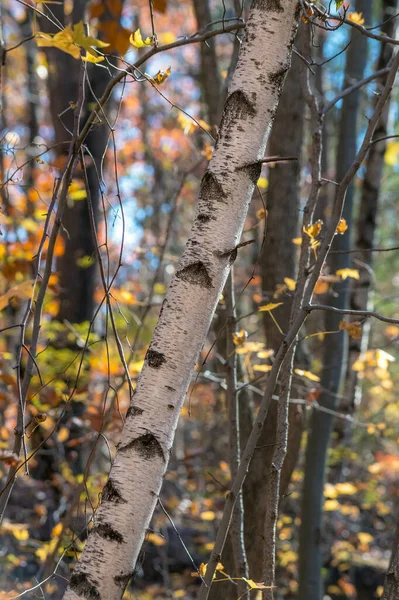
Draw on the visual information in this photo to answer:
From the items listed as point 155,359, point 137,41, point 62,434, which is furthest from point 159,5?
point 62,434

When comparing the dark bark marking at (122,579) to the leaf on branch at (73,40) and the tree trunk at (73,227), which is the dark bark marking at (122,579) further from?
the tree trunk at (73,227)

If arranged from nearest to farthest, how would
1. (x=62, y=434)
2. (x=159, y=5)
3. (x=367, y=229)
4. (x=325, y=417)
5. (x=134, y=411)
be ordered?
(x=134, y=411) < (x=159, y=5) < (x=325, y=417) < (x=62, y=434) < (x=367, y=229)

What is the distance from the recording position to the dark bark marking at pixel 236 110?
1.38m

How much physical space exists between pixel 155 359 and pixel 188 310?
0.13m

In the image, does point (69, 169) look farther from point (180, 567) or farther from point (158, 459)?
point (180, 567)

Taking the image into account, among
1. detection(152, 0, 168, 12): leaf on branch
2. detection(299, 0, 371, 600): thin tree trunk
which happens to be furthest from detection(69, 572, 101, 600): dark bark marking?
detection(299, 0, 371, 600): thin tree trunk

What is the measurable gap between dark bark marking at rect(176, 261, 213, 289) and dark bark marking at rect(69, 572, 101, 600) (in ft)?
2.06

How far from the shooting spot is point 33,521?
5391 millimetres

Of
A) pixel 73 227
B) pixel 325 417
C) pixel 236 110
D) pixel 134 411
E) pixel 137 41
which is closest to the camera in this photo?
pixel 134 411

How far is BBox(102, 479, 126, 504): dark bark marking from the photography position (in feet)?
4.00

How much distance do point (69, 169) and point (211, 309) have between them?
25.0 inches

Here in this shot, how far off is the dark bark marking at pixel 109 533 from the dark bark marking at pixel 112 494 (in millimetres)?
48

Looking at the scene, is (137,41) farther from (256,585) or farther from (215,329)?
(215,329)

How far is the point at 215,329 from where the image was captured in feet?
11.1
